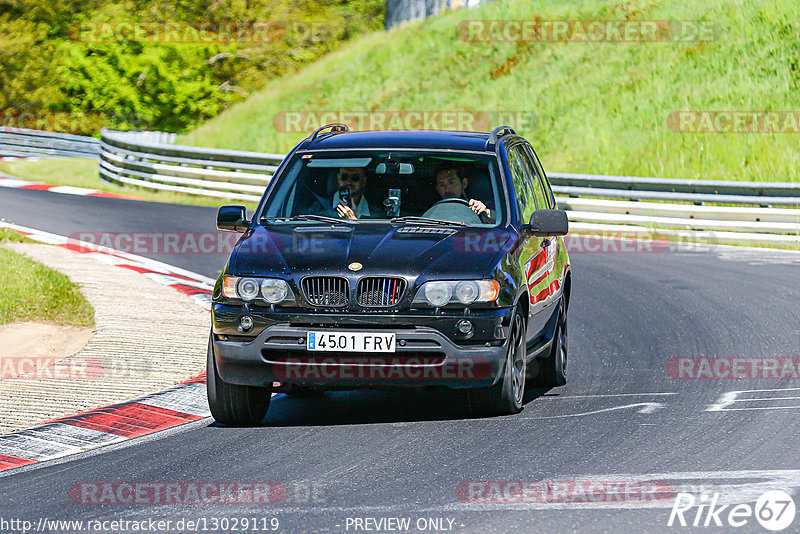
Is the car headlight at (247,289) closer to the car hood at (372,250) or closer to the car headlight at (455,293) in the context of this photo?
the car hood at (372,250)

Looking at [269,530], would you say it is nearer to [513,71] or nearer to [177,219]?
[177,219]

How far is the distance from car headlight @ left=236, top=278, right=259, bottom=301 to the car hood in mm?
52

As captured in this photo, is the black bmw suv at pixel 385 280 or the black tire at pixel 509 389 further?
the black tire at pixel 509 389

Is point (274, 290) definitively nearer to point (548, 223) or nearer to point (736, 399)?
point (548, 223)

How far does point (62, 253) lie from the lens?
17281 mm

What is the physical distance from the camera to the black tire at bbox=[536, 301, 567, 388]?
31.0 feet

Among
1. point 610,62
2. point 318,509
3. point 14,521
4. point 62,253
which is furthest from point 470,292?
point 610,62

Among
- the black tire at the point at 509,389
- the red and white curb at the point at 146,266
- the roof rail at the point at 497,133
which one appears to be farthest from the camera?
the red and white curb at the point at 146,266

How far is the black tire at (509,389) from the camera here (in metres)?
7.93

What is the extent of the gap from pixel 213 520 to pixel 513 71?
105ft

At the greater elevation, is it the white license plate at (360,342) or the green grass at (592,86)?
the green grass at (592,86)

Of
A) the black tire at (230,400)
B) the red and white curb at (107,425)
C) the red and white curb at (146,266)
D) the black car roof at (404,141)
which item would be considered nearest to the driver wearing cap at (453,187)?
the black car roof at (404,141)

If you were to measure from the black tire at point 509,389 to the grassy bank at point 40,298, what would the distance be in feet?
17.7

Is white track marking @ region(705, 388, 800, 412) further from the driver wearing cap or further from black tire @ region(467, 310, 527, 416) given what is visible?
the driver wearing cap
